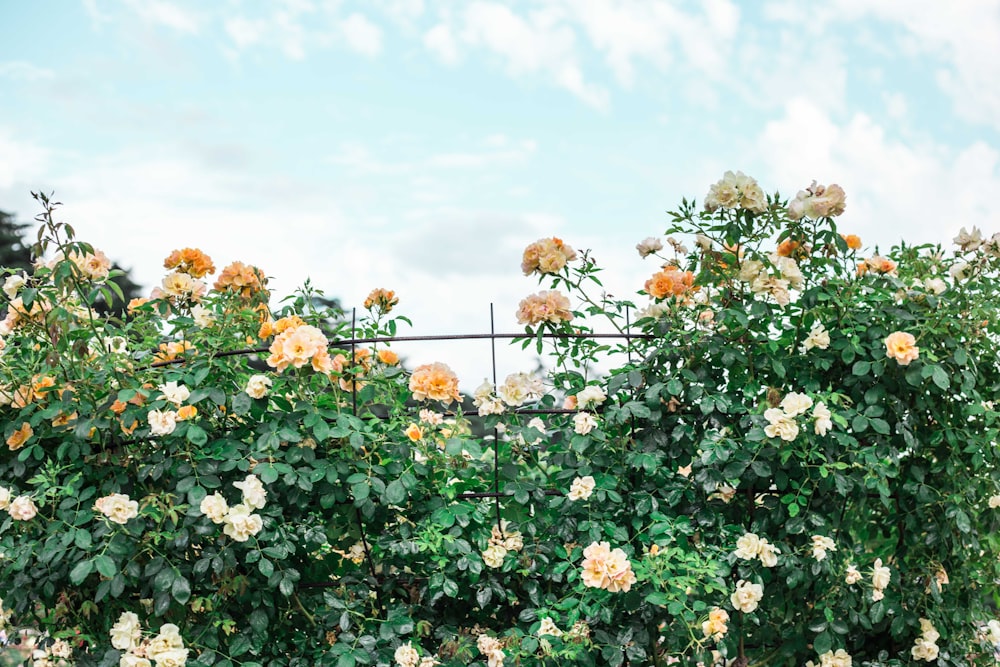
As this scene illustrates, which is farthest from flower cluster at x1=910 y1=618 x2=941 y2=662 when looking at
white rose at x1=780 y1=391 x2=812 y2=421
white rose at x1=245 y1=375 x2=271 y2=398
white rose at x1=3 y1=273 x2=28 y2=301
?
white rose at x1=3 y1=273 x2=28 y2=301

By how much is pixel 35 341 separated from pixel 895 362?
3.09 m

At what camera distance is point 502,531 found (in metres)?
3.22

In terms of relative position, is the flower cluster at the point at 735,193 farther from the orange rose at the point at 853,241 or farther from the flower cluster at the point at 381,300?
the flower cluster at the point at 381,300

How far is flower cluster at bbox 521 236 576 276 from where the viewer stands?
10.5 feet

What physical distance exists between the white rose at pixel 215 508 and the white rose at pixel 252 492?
7 centimetres

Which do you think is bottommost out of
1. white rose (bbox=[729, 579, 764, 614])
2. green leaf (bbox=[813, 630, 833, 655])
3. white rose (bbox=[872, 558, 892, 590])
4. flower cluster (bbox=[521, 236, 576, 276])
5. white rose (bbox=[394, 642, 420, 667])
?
green leaf (bbox=[813, 630, 833, 655])

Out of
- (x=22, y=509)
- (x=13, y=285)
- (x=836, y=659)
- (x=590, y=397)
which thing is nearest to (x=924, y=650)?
(x=836, y=659)

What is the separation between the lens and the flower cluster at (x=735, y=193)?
3.13 m

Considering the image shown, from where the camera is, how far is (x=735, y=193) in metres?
3.13

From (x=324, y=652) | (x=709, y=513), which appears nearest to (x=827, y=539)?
(x=709, y=513)

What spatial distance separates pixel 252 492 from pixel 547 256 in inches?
50.6

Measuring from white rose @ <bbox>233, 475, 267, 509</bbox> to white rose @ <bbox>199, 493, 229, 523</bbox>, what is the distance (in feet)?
0.22

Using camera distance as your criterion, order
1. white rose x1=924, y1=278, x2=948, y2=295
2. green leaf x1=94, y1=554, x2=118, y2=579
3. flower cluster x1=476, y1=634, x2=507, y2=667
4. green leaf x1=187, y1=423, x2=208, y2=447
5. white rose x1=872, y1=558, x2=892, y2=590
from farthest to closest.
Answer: white rose x1=924, y1=278, x2=948, y2=295
white rose x1=872, y1=558, x2=892, y2=590
flower cluster x1=476, y1=634, x2=507, y2=667
green leaf x1=187, y1=423, x2=208, y2=447
green leaf x1=94, y1=554, x2=118, y2=579

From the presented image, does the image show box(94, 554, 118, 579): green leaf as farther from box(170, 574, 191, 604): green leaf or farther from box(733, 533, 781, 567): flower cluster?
box(733, 533, 781, 567): flower cluster
